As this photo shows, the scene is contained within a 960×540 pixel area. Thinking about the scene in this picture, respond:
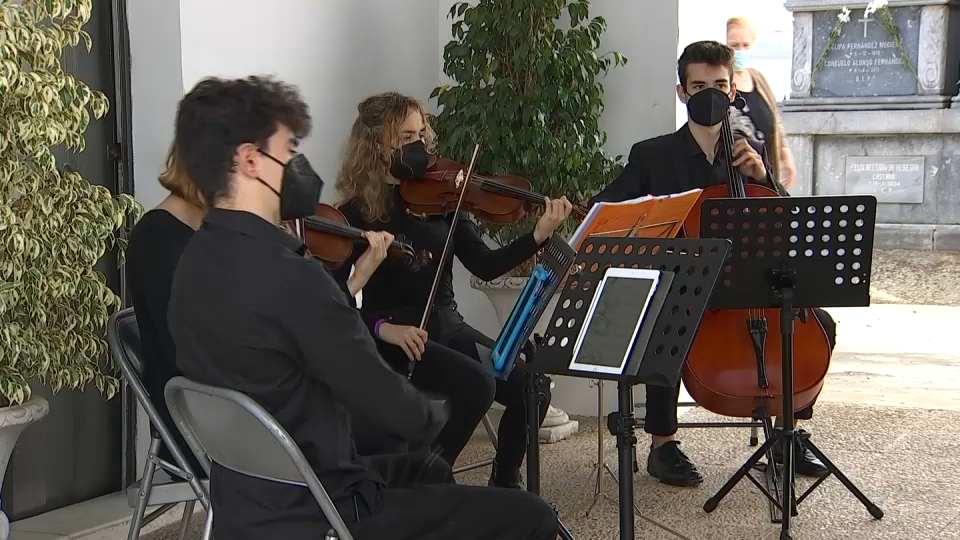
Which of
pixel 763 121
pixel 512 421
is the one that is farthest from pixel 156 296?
pixel 763 121

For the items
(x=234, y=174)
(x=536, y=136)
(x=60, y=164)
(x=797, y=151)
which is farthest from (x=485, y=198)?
(x=797, y=151)

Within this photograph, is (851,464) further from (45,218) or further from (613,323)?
(45,218)

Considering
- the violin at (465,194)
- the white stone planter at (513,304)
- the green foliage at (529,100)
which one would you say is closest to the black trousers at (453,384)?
the violin at (465,194)

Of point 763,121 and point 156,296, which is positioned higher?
point 763,121

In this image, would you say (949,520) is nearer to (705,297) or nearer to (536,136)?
(705,297)

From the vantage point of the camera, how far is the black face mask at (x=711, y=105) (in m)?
2.78

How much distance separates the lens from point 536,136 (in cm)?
359

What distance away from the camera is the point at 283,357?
1485mm

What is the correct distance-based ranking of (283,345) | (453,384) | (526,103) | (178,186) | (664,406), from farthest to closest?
(526,103) < (664,406) < (453,384) < (178,186) < (283,345)

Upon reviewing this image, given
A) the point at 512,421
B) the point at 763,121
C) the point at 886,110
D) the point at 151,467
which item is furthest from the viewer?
Result: the point at 886,110

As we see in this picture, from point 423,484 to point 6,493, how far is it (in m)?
1.52

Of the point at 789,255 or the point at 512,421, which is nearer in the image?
the point at 789,255

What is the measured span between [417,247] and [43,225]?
36.6 inches

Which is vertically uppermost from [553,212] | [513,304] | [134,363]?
[553,212]
